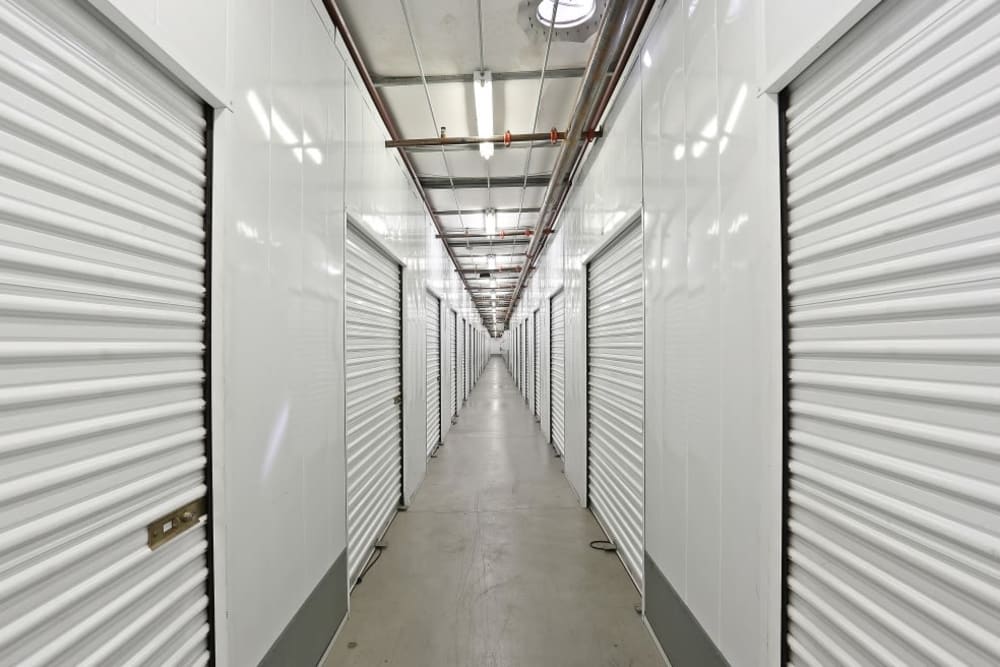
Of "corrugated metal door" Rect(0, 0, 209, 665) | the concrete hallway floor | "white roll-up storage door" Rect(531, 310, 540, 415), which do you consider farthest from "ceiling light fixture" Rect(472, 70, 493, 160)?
"white roll-up storage door" Rect(531, 310, 540, 415)

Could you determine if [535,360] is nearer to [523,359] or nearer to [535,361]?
[535,361]

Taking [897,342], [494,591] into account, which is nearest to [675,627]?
[494,591]

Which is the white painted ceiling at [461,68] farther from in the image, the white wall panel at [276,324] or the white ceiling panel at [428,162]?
the white wall panel at [276,324]

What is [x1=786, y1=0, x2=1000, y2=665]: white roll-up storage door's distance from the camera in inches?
33.9

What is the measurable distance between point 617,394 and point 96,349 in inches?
119

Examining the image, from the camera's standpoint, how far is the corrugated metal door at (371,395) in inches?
109

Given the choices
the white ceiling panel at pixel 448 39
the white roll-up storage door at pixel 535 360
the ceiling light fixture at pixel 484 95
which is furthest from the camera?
the white roll-up storage door at pixel 535 360

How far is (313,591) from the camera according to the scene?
208cm

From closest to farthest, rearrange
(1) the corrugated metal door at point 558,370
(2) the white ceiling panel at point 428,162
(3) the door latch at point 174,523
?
(3) the door latch at point 174,523, (2) the white ceiling panel at point 428,162, (1) the corrugated metal door at point 558,370

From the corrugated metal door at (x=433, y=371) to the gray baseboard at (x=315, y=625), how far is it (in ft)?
10.8

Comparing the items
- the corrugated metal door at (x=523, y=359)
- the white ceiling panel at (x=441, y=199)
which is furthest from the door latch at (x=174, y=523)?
the corrugated metal door at (x=523, y=359)

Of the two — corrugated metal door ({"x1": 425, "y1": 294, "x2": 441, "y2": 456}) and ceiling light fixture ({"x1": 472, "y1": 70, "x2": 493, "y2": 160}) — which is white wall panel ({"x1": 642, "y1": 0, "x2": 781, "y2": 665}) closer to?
ceiling light fixture ({"x1": 472, "y1": 70, "x2": 493, "y2": 160})

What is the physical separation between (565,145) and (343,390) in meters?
2.68

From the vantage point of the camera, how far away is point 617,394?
3229 mm
